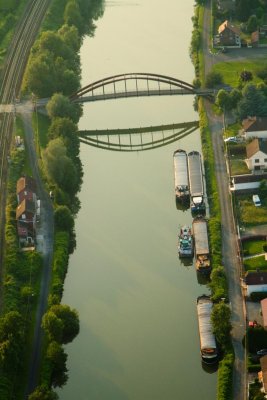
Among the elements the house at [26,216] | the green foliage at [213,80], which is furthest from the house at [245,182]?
the green foliage at [213,80]

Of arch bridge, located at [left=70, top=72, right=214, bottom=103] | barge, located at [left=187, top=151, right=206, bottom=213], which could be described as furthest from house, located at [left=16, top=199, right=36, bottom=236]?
arch bridge, located at [left=70, top=72, right=214, bottom=103]

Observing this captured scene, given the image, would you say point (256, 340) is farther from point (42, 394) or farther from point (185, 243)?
point (42, 394)

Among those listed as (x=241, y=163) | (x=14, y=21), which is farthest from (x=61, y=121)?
(x=14, y=21)

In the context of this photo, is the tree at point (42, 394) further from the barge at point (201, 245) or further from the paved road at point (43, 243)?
the barge at point (201, 245)

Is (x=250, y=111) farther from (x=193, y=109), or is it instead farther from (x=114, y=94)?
(x=114, y=94)

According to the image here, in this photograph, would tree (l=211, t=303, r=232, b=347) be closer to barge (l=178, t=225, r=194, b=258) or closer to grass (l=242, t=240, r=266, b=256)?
grass (l=242, t=240, r=266, b=256)

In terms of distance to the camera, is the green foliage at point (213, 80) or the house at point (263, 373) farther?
the green foliage at point (213, 80)

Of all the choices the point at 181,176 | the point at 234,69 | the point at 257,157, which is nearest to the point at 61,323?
the point at 181,176
